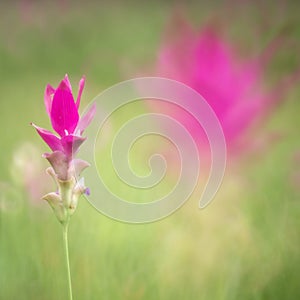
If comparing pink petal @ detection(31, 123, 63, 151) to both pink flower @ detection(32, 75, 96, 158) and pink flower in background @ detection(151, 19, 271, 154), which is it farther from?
pink flower in background @ detection(151, 19, 271, 154)

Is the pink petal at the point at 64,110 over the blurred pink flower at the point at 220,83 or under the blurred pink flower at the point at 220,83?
under

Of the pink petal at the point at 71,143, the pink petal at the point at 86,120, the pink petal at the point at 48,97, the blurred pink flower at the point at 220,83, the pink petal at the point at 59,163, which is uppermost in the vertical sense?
the blurred pink flower at the point at 220,83

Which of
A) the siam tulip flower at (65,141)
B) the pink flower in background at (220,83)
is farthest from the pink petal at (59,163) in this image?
the pink flower in background at (220,83)

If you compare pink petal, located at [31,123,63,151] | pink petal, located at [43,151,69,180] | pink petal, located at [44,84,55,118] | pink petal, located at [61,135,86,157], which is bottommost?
pink petal, located at [43,151,69,180]

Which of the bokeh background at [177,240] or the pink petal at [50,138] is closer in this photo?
the pink petal at [50,138]

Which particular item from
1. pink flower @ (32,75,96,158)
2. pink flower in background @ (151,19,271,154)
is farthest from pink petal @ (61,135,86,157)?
pink flower in background @ (151,19,271,154)

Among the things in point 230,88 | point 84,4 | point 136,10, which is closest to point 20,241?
point 230,88

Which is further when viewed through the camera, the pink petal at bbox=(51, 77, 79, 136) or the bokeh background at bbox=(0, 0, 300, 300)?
the bokeh background at bbox=(0, 0, 300, 300)

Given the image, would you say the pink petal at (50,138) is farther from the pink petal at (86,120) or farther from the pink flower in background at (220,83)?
the pink flower in background at (220,83)
